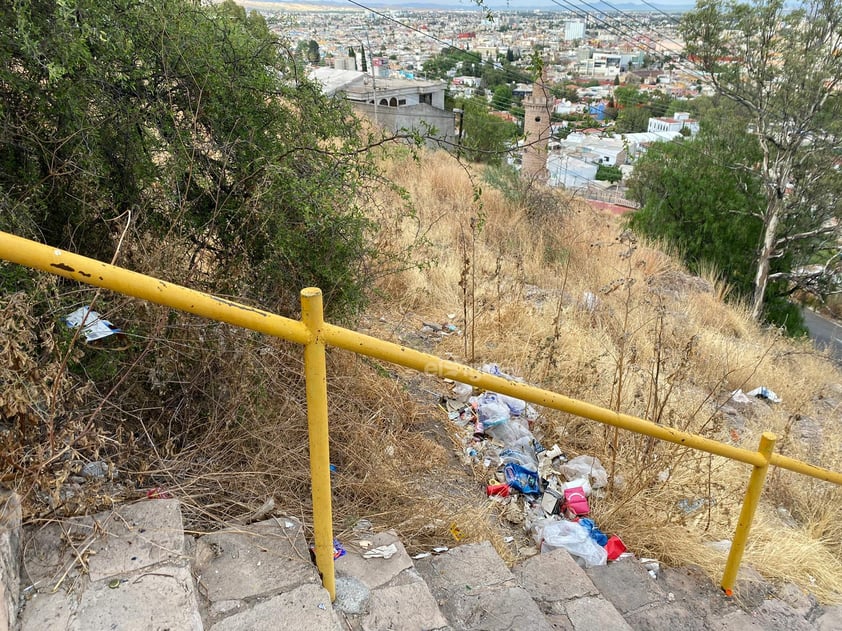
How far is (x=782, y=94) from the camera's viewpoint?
1281 cm

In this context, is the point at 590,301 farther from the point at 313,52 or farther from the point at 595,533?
the point at 313,52

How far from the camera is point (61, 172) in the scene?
2191 millimetres

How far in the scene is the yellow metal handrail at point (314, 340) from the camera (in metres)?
1.12

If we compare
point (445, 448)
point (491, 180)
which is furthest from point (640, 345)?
point (491, 180)

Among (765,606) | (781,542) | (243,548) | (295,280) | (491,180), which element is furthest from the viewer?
(491,180)

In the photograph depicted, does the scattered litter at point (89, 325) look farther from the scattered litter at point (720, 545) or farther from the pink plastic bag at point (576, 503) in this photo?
the scattered litter at point (720, 545)

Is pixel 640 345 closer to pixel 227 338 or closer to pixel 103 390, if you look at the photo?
pixel 227 338

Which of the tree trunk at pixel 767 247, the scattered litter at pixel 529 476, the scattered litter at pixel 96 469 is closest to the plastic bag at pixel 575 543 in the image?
the scattered litter at pixel 529 476

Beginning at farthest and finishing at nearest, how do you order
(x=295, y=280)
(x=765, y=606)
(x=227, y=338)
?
(x=295, y=280) < (x=765, y=606) < (x=227, y=338)

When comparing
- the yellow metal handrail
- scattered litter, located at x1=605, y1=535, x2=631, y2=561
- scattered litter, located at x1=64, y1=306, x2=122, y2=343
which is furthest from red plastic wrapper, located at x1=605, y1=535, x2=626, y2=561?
scattered litter, located at x1=64, y1=306, x2=122, y2=343

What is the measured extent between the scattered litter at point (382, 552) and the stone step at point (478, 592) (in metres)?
0.17

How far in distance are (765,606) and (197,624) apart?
2483 millimetres

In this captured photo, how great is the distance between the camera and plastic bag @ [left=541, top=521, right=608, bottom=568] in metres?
2.64

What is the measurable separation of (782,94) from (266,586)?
15.2 meters
